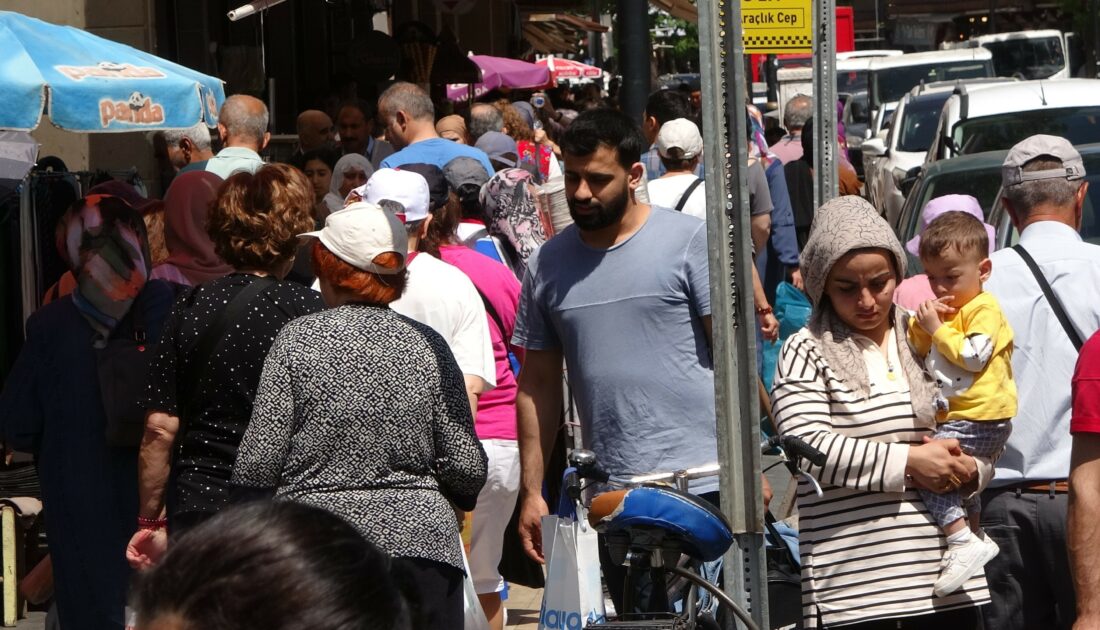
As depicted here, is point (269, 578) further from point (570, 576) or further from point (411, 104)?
point (411, 104)

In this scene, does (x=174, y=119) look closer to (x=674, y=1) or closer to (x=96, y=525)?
(x=96, y=525)

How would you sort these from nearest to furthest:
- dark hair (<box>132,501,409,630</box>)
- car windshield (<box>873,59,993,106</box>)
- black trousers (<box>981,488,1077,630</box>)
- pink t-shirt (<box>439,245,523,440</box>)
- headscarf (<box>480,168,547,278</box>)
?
1. dark hair (<box>132,501,409,630</box>)
2. black trousers (<box>981,488,1077,630</box>)
3. pink t-shirt (<box>439,245,523,440</box>)
4. headscarf (<box>480,168,547,278</box>)
5. car windshield (<box>873,59,993,106</box>)

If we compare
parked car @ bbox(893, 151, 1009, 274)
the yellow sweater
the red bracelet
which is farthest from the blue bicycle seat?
parked car @ bbox(893, 151, 1009, 274)

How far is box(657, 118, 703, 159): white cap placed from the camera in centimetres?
804

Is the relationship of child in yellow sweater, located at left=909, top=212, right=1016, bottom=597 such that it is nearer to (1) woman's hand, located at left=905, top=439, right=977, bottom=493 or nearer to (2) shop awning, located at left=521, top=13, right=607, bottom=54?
(1) woman's hand, located at left=905, top=439, right=977, bottom=493

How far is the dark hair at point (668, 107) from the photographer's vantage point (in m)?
9.31

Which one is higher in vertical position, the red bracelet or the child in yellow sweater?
the child in yellow sweater

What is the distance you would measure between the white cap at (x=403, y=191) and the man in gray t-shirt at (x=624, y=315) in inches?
25.7

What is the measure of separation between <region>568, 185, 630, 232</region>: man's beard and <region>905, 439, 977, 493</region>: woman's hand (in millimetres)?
1258

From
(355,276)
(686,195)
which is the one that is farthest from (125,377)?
(686,195)

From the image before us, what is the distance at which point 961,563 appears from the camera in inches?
159

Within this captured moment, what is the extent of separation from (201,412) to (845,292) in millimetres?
1854

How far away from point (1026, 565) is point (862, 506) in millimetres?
654

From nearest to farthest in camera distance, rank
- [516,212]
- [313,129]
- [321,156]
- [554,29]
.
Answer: [516,212]
[321,156]
[313,129]
[554,29]
